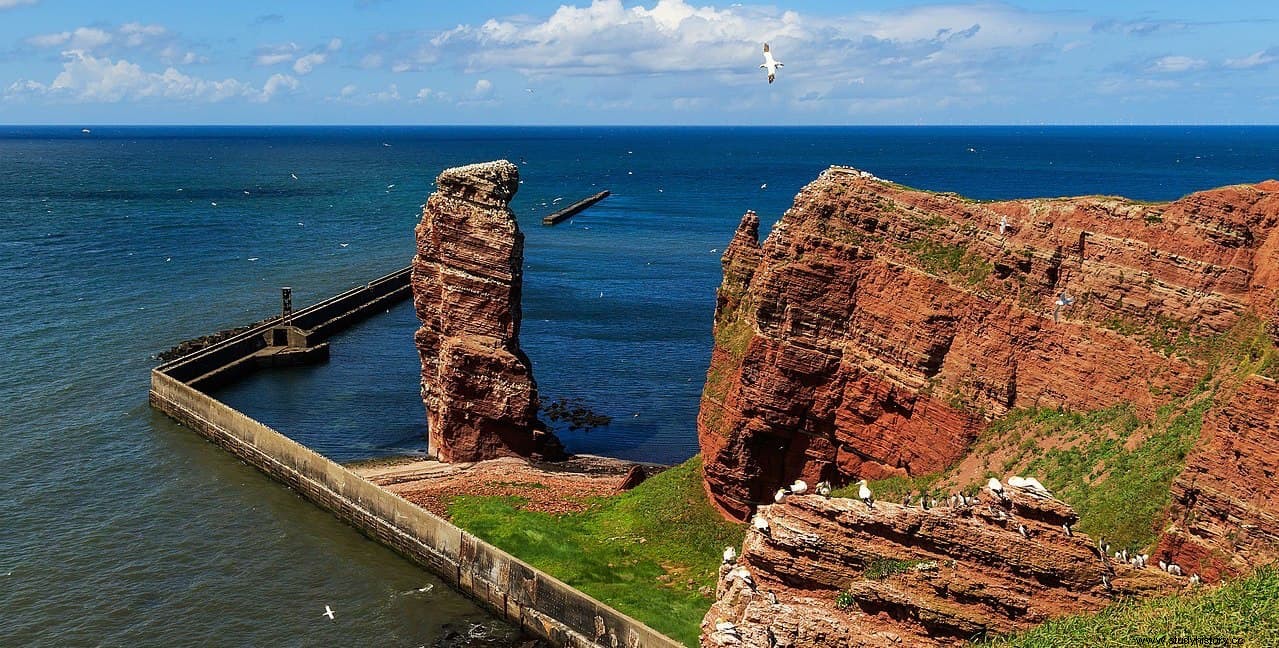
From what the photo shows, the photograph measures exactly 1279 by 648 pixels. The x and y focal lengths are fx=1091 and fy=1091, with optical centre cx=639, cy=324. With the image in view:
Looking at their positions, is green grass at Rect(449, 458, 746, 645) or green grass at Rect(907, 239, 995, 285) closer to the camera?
green grass at Rect(907, 239, 995, 285)

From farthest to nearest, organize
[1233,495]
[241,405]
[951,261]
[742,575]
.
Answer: [241,405]
[951,261]
[742,575]
[1233,495]

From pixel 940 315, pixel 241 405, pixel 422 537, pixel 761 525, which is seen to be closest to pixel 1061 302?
pixel 940 315

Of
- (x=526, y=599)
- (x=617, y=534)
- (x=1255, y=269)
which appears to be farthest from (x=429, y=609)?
(x=1255, y=269)

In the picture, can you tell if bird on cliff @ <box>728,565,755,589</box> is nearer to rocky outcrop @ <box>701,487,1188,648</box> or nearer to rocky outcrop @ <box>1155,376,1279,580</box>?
rocky outcrop @ <box>701,487,1188,648</box>

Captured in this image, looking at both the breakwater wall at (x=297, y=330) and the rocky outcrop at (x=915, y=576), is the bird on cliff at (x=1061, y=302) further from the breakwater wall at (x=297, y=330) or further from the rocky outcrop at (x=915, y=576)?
the breakwater wall at (x=297, y=330)

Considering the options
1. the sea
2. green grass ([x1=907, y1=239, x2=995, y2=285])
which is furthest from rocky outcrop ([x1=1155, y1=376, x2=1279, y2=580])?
the sea

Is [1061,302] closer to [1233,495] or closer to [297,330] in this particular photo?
[1233,495]
